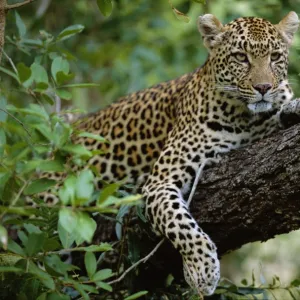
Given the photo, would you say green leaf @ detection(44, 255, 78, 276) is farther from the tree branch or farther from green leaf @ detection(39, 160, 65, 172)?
the tree branch

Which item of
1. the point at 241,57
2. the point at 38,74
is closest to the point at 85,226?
the point at 38,74

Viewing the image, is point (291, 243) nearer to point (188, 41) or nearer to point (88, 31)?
point (188, 41)

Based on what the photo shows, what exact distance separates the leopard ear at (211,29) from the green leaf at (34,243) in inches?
135

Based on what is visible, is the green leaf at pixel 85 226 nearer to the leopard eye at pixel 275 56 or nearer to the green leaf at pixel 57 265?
the green leaf at pixel 57 265

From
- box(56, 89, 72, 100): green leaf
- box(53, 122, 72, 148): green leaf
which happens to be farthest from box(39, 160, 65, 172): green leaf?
box(56, 89, 72, 100): green leaf

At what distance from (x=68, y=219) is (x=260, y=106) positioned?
9.87 feet

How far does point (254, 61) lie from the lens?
22.7 feet

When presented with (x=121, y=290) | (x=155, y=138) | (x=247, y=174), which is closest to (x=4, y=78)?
(x=155, y=138)

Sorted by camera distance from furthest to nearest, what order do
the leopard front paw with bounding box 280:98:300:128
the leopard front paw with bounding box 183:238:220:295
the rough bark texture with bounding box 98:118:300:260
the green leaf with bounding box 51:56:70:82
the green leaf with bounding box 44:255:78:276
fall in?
the leopard front paw with bounding box 280:98:300:128 < the leopard front paw with bounding box 183:238:220:295 < the rough bark texture with bounding box 98:118:300:260 < the green leaf with bounding box 51:56:70:82 < the green leaf with bounding box 44:255:78:276

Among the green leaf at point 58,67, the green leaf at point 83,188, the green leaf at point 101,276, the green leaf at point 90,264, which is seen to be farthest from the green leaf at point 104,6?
the green leaf at point 101,276

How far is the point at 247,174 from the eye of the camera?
6.17 meters

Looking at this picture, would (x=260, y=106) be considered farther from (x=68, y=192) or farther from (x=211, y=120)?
(x=68, y=192)

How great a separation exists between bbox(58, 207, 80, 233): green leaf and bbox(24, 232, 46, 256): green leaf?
1.36 ft

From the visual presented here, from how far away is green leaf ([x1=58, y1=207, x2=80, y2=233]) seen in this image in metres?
4.07
